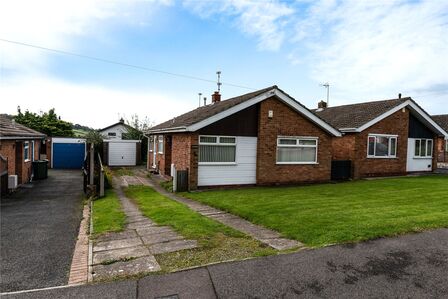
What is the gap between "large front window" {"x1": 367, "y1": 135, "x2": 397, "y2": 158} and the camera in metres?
19.1

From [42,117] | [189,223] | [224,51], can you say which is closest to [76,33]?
[224,51]

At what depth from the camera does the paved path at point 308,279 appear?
4.36m

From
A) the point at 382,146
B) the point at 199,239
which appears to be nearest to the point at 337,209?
the point at 199,239

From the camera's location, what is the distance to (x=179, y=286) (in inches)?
178

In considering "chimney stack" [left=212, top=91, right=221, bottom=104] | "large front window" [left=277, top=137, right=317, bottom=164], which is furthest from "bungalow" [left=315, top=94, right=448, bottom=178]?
"chimney stack" [left=212, top=91, right=221, bottom=104]

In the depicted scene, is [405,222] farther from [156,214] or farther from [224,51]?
[224,51]

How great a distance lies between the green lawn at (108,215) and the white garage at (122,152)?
14415 millimetres

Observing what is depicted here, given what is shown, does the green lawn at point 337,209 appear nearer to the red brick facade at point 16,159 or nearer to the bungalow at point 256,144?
the bungalow at point 256,144

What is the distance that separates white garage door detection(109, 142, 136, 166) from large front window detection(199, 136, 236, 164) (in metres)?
14.5

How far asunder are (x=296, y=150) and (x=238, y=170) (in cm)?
322

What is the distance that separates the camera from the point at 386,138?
1969cm

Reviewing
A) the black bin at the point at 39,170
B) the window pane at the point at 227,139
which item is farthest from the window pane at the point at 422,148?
the black bin at the point at 39,170

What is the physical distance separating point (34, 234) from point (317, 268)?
6357mm

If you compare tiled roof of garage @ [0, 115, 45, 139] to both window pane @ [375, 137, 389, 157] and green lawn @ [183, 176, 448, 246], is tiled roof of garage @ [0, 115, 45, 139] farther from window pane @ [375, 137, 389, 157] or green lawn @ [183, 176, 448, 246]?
Result: window pane @ [375, 137, 389, 157]
